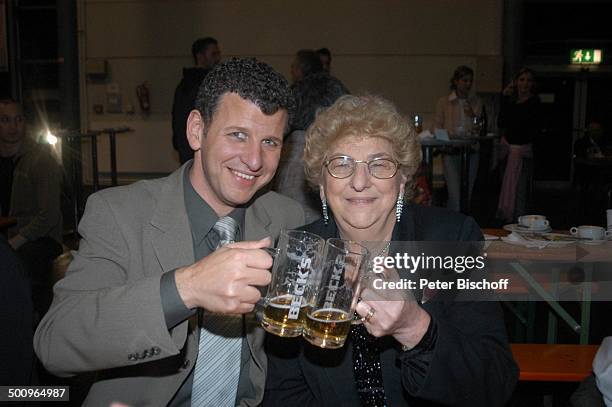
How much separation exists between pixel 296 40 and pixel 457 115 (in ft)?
12.8

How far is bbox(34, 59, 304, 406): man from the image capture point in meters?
1.27

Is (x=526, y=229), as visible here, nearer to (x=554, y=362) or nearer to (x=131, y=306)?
(x=554, y=362)

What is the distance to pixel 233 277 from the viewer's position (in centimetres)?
117

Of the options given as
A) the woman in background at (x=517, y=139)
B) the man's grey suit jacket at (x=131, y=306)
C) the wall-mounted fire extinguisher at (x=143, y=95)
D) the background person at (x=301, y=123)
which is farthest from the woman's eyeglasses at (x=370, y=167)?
the wall-mounted fire extinguisher at (x=143, y=95)

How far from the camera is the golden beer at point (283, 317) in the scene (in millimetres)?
1215

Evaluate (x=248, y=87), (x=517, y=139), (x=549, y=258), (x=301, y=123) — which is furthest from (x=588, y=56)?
(x=248, y=87)

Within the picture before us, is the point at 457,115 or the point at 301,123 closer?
the point at 301,123

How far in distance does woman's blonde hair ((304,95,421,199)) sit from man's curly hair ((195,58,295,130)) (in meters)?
0.16

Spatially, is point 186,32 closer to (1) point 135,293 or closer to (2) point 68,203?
(2) point 68,203

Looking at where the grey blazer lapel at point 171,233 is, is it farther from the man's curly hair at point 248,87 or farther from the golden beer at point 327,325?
the golden beer at point 327,325

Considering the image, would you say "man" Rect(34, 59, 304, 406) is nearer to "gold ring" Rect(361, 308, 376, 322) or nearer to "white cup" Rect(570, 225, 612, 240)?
"gold ring" Rect(361, 308, 376, 322)

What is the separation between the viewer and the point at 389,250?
1.81m

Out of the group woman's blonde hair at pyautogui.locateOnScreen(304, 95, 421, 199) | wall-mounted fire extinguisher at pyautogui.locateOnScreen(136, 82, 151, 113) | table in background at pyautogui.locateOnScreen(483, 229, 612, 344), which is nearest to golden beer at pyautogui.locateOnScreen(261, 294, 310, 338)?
woman's blonde hair at pyautogui.locateOnScreen(304, 95, 421, 199)

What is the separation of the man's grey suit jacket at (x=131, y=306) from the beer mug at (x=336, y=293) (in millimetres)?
308
